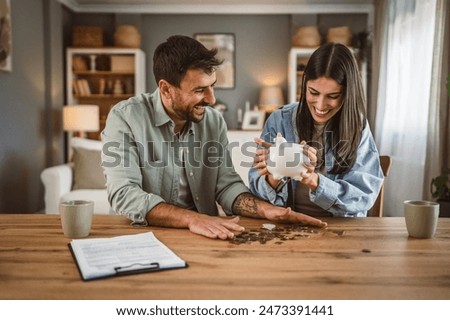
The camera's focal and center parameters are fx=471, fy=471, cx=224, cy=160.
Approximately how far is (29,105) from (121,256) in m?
4.42

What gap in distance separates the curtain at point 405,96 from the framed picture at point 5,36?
3659mm

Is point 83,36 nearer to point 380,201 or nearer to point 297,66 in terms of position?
point 297,66

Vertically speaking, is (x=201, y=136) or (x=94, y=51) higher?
(x=94, y=51)

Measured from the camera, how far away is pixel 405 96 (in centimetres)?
470

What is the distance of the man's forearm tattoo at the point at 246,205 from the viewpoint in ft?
5.16

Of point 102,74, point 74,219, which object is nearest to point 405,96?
point 102,74

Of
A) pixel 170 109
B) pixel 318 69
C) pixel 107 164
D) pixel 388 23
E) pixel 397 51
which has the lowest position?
pixel 107 164

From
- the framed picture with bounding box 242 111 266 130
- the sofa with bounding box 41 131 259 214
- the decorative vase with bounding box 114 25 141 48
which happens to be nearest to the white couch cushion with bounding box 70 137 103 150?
the sofa with bounding box 41 131 259 214

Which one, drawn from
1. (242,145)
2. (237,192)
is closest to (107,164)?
(237,192)

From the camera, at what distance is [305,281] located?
3.06ft

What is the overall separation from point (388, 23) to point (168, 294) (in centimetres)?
526

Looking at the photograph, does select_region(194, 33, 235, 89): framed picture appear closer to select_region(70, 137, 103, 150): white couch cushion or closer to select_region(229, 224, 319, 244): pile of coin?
select_region(70, 137, 103, 150): white couch cushion

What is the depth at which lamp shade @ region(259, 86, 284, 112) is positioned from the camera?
20.9 feet
